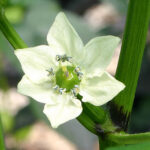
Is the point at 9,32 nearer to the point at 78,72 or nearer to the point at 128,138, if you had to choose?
the point at 78,72

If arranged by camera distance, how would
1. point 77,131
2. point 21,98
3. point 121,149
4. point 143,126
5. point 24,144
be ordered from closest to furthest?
point 121,149
point 77,131
point 143,126
point 24,144
point 21,98

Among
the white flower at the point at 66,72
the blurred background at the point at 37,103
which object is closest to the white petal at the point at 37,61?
the white flower at the point at 66,72

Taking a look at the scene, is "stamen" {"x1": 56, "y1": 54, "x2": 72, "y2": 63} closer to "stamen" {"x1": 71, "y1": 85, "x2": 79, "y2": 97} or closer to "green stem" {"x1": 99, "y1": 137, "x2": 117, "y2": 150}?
"stamen" {"x1": 71, "y1": 85, "x2": 79, "y2": 97}

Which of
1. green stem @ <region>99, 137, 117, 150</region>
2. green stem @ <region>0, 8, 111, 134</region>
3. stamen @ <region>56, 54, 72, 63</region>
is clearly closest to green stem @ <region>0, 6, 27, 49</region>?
green stem @ <region>0, 8, 111, 134</region>

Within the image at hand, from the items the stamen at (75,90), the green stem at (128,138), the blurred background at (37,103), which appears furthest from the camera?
the blurred background at (37,103)

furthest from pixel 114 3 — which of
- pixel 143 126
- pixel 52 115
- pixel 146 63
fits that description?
pixel 52 115

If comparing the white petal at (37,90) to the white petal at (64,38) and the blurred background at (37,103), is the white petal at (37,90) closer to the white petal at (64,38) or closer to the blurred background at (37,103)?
the white petal at (64,38)

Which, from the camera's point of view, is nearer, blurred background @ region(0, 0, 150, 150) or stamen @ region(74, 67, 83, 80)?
stamen @ region(74, 67, 83, 80)

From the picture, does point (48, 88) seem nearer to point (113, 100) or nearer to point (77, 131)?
point (113, 100)
